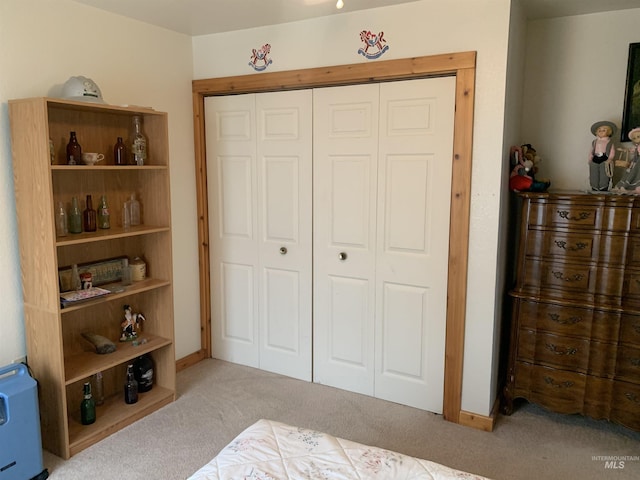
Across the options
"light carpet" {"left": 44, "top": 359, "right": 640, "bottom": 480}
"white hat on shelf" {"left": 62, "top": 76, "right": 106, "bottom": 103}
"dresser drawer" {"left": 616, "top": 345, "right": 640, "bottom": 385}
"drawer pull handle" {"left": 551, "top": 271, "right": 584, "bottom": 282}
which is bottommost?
"light carpet" {"left": 44, "top": 359, "right": 640, "bottom": 480}

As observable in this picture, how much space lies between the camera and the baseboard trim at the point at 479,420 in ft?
8.89

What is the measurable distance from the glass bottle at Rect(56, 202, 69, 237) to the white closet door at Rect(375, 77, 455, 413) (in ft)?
5.76

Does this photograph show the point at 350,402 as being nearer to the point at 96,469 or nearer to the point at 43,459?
the point at 96,469

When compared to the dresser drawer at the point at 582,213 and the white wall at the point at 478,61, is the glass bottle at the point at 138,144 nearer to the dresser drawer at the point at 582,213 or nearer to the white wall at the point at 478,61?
the white wall at the point at 478,61

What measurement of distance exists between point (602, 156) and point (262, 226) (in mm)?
2105

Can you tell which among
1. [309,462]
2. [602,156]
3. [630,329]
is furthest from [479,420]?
[602,156]

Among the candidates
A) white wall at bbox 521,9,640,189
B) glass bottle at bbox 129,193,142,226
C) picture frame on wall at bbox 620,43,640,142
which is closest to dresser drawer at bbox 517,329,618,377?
white wall at bbox 521,9,640,189

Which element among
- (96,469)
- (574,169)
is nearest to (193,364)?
(96,469)

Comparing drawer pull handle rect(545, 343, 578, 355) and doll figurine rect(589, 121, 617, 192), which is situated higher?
doll figurine rect(589, 121, 617, 192)

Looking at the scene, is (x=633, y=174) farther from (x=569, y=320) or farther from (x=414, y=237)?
(x=414, y=237)

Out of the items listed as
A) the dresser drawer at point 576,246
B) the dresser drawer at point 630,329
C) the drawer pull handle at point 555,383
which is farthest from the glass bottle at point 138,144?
the dresser drawer at point 630,329

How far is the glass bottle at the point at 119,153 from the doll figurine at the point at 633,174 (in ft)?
9.09

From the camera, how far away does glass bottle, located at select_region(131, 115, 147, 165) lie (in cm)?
284

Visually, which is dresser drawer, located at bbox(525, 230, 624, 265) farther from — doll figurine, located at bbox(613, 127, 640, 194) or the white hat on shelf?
the white hat on shelf
